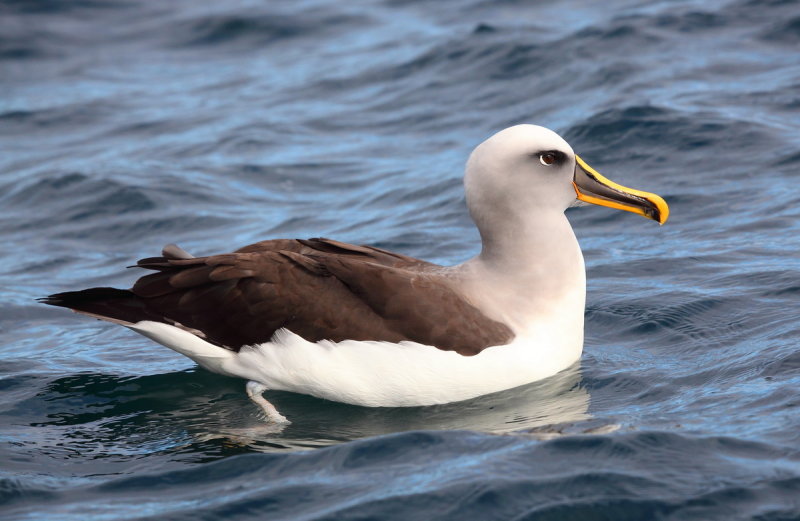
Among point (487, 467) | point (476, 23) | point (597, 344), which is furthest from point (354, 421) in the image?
point (476, 23)

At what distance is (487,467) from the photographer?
652 cm

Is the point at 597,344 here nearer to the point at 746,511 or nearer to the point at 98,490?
the point at 746,511

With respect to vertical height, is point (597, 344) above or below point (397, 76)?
below

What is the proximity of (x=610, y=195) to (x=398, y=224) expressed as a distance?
4.10 metres

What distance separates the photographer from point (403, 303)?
7.83 metres

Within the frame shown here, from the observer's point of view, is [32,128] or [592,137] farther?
[32,128]

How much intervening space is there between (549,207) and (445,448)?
2194mm

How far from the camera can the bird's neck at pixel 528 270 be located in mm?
8133

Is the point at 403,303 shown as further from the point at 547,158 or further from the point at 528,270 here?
the point at 547,158

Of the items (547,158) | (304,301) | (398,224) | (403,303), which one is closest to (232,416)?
(304,301)

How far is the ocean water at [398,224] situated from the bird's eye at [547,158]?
4.86ft

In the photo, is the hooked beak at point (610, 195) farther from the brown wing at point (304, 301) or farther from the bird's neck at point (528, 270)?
the brown wing at point (304, 301)

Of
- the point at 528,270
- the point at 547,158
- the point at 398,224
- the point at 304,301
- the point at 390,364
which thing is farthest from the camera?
the point at 398,224

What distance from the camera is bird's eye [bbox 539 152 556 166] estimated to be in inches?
328
